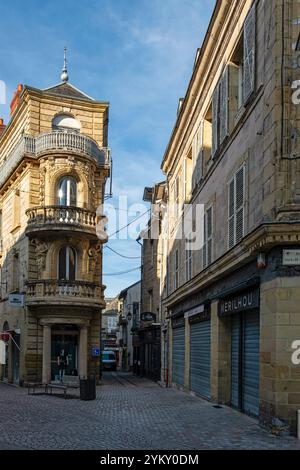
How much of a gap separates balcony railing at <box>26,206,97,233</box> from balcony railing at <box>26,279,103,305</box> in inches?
97.0

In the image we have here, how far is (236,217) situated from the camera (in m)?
14.6

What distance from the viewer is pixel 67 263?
90.4ft

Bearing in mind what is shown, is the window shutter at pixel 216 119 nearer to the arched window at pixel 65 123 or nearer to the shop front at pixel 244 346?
the shop front at pixel 244 346

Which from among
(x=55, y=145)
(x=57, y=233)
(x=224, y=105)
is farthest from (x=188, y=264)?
(x=55, y=145)

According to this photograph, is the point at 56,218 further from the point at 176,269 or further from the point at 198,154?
the point at 198,154

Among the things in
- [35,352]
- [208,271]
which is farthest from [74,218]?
[208,271]

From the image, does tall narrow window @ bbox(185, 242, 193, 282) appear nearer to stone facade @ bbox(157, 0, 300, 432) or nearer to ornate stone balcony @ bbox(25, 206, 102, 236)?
stone facade @ bbox(157, 0, 300, 432)

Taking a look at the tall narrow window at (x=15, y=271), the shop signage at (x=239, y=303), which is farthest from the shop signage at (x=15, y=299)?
the shop signage at (x=239, y=303)

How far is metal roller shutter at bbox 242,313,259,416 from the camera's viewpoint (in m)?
13.1

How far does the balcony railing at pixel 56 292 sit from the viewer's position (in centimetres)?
A: 2606

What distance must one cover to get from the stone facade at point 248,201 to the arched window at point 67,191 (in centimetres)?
767

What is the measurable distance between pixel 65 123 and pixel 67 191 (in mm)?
3850

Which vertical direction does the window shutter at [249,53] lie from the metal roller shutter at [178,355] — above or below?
above

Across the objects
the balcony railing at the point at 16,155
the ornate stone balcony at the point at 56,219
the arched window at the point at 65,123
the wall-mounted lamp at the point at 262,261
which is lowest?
the wall-mounted lamp at the point at 262,261
